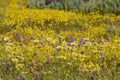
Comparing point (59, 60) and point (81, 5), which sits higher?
point (59, 60)

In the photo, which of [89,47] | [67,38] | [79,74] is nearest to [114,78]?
[79,74]

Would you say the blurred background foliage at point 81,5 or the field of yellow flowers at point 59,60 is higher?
the field of yellow flowers at point 59,60

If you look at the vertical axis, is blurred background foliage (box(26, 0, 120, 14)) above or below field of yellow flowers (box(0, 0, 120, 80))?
below

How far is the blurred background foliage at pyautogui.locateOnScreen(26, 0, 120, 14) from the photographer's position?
1055 centimetres

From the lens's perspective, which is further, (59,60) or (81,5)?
(81,5)

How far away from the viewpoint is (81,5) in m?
11.0

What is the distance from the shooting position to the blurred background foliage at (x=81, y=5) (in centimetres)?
1055

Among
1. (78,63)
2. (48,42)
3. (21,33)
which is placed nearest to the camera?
(78,63)

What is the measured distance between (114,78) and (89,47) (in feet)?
3.23

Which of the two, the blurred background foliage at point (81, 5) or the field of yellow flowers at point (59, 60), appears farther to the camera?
the blurred background foliage at point (81, 5)

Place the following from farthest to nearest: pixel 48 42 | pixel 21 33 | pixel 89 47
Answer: pixel 21 33 → pixel 48 42 → pixel 89 47

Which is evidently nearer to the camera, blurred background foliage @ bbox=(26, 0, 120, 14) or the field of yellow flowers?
the field of yellow flowers

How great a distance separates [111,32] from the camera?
811cm

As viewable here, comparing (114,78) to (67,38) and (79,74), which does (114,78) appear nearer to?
(79,74)
